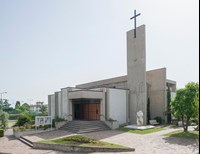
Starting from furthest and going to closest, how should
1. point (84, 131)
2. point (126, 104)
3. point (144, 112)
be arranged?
point (126, 104), point (144, 112), point (84, 131)

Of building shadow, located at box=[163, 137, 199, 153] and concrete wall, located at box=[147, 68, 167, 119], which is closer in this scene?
building shadow, located at box=[163, 137, 199, 153]

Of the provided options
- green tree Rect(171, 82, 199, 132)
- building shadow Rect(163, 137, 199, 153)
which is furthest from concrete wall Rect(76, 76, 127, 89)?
building shadow Rect(163, 137, 199, 153)

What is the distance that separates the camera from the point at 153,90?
3122cm

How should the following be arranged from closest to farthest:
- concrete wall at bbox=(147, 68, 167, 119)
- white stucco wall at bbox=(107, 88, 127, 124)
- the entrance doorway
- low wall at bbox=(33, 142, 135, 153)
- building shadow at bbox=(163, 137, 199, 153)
A: 1. low wall at bbox=(33, 142, 135, 153)
2. building shadow at bbox=(163, 137, 199, 153)
3. white stucco wall at bbox=(107, 88, 127, 124)
4. the entrance doorway
5. concrete wall at bbox=(147, 68, 167, 119)

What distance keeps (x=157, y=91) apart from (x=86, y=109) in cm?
1116

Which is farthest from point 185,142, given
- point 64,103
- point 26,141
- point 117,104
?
point 64,103

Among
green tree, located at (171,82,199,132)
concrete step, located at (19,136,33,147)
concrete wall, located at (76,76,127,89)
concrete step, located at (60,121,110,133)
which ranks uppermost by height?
concrete wall, located at (76,76,127,89)

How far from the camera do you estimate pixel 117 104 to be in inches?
1081

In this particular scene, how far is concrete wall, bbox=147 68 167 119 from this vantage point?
97.9 ft

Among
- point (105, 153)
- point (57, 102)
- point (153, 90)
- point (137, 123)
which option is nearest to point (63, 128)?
point (57, 102)

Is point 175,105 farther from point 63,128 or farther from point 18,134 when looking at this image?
point 18,134

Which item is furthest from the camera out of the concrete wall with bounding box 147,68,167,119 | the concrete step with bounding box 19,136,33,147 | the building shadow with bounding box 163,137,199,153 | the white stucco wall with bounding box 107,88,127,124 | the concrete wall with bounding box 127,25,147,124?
the concrete wall with bounding box 147,68,167,119

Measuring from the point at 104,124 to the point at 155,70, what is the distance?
1216 cm

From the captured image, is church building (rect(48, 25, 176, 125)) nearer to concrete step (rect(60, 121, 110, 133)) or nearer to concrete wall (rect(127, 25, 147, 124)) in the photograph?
concrete wall (rect(127, 25, 147, 124))
